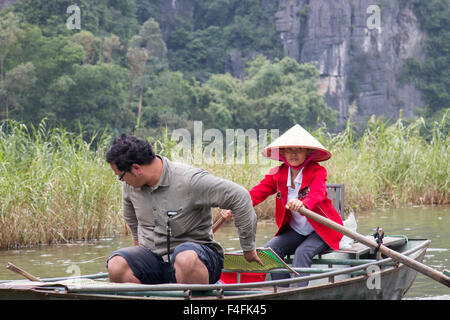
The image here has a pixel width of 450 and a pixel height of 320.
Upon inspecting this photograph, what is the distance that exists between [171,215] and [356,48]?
162ft

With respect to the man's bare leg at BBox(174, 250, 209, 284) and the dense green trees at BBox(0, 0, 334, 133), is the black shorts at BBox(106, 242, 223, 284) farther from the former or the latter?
the dense green trees at BBox(0, 0, 334, 133)

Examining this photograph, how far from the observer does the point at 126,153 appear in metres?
3.31

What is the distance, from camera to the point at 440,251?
682cm

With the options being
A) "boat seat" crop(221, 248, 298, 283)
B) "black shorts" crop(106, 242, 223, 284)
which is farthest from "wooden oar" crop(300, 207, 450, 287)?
"black shorts" crop(106, 242, 223, 284)

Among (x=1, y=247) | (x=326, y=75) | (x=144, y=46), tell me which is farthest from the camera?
(x=326, y=75)

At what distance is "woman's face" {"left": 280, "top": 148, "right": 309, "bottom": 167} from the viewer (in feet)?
14.2

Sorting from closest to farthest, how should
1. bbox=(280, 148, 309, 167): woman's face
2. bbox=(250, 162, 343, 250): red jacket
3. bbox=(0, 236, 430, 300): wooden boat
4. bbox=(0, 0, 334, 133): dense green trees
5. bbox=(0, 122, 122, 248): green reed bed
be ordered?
bbox=(0, 236, 430, 300): wooden boat < bbox=(250, 162, 343, 250): red jacket < bbox=(280, 148, 309, 167): woman's face < bbox=(0, 122, 122, 248): green reed bed < bbox=(0, 0, 334, 133): dense green trees

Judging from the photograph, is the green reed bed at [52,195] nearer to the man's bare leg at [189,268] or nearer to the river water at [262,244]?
the river water at [262,244]

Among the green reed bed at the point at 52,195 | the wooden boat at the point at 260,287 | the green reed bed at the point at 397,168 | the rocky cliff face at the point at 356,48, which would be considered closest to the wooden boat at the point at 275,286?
the wooden boat at the point at 260,287

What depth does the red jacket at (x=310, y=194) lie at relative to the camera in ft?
13.7

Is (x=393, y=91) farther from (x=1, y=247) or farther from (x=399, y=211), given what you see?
(x=1, y=247)

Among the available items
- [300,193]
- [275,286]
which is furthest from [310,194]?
[275,286]

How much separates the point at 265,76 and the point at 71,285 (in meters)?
37.7

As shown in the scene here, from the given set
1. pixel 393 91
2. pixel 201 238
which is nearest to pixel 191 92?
pixel 393 91
